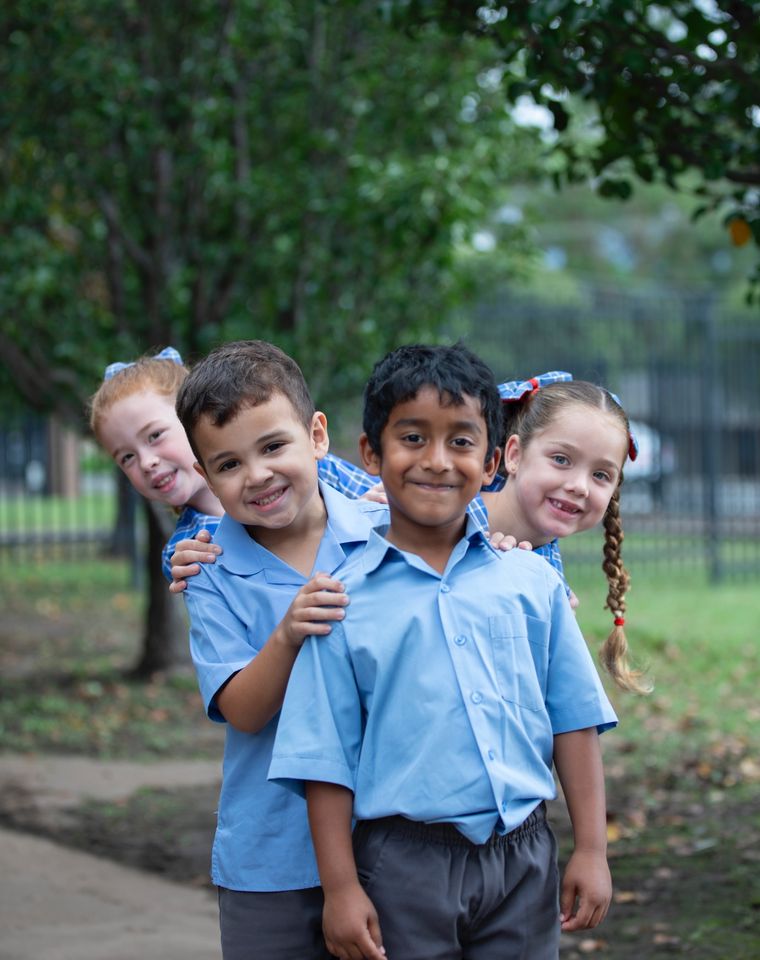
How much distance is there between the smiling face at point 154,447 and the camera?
280cm

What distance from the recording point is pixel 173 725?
297 inches

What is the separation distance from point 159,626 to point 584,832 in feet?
21.4

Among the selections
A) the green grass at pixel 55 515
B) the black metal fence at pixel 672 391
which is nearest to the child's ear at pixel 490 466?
the black metal fence at pixel 672 391

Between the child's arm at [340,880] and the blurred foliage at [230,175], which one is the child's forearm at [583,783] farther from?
the blurred foliage at [230,175]

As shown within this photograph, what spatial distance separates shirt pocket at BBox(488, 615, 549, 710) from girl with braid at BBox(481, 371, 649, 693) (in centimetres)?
33

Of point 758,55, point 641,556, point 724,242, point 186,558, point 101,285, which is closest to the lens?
point 186,558

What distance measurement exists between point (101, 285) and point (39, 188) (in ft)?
4.50

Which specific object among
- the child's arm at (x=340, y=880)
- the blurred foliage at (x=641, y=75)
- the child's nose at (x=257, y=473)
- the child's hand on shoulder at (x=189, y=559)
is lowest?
the child's arm at (x=340, y=880)

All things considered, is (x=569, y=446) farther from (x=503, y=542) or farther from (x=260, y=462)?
(x=260, y=462)

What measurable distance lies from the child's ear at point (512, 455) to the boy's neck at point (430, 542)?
38 cm

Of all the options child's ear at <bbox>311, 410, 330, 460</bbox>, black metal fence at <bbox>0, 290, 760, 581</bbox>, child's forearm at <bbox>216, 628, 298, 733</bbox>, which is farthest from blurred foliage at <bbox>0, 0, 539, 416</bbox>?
child's forearm at <bbox>216, 628, 298, 733</bbox>

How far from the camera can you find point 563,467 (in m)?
2.62

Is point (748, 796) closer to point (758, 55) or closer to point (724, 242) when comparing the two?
point (758, 55)

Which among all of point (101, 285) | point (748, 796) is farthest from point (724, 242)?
point (748, 796)
